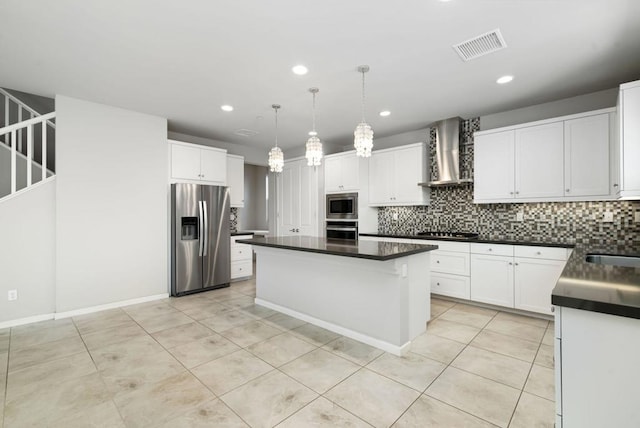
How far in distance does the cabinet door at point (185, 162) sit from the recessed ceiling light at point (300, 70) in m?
2.52

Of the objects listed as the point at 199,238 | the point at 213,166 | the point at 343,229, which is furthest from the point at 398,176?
the point at 199,238

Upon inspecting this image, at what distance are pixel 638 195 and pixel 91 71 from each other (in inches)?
202

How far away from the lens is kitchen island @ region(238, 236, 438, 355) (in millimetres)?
2545

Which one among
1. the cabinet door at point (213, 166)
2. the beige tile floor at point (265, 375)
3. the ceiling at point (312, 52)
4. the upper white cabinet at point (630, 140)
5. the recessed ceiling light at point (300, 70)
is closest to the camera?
the beige tile floor at point (265, 375)

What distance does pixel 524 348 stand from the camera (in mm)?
2645

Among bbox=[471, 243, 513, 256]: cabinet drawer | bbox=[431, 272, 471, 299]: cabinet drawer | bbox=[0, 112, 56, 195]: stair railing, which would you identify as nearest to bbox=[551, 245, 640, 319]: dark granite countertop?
bbox=[471, 243, 513, 256]: cabinet drawer

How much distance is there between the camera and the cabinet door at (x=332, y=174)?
215 inches

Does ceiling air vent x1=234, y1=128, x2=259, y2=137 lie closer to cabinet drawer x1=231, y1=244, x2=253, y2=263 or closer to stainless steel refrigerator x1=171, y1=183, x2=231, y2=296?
stainless steel refrigerator x1=171, y1=183, x2=231, y2=296

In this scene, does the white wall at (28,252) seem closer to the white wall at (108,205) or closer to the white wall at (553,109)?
the white wall at (108,205)

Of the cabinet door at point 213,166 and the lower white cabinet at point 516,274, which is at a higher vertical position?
the cabinet door at point 213,166

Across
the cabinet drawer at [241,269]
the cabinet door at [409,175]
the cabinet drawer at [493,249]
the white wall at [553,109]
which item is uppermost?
the white wall at [553,109]

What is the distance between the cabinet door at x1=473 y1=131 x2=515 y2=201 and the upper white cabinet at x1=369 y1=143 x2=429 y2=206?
0.79 meters

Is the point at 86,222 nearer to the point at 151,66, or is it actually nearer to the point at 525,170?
the point at 151,66

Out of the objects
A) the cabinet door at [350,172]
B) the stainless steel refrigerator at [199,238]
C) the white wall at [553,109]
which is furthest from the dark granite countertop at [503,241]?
the stainless steel refrigerator at [199,238]
